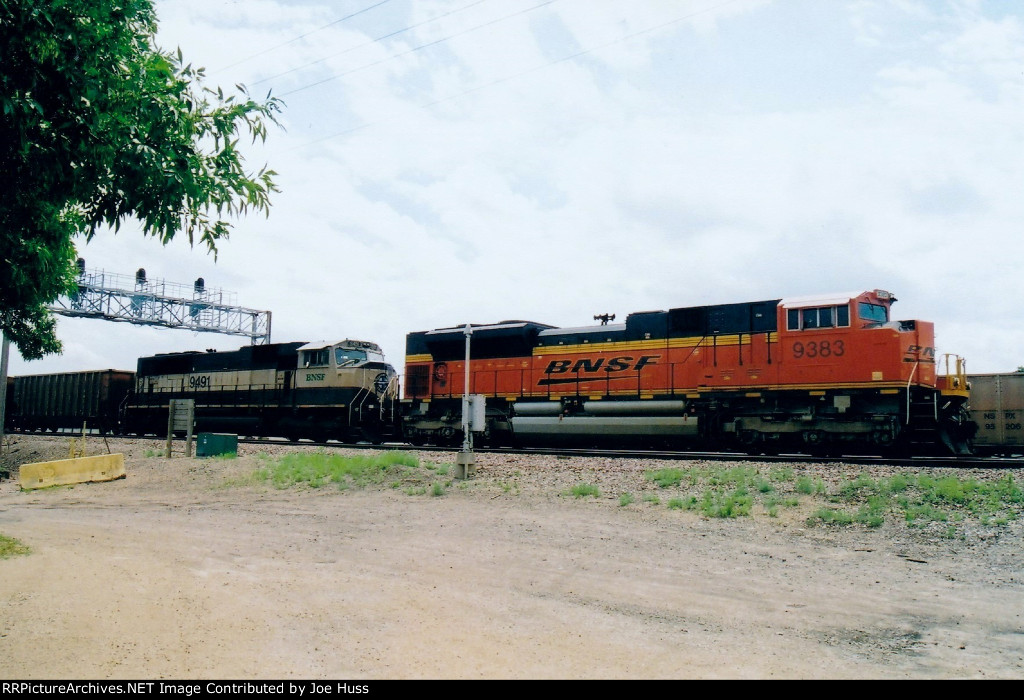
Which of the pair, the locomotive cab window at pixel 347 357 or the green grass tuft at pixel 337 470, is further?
the locomotive cab window at pixel 347 357

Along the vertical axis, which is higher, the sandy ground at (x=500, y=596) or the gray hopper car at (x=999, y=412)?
the gray hopper car at (x=999, y=412)

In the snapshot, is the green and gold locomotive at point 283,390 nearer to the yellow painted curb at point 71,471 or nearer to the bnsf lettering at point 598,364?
the bnsf lettering at point 598,364

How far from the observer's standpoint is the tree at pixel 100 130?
19.7 ft

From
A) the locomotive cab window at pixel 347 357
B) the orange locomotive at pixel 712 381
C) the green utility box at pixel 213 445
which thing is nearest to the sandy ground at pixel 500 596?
the orange locomotive at pixel 712 381

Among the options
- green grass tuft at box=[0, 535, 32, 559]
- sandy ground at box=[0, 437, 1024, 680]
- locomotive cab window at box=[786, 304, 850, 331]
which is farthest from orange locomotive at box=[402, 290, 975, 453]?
green grass tuft at box=[0, 535, 32, 559]

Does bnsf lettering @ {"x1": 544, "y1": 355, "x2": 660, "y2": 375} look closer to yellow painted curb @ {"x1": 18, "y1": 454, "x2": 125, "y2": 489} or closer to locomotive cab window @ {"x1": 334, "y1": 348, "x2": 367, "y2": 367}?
locomotive cab window @ {"x1": 334, "y1": 348, "x2": 367, "y2": 367}

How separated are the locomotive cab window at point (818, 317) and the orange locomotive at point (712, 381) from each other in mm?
24

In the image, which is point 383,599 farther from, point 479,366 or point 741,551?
point 479,366

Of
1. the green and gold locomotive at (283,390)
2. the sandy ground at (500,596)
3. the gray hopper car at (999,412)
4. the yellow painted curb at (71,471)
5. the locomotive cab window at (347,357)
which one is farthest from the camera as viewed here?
the locomotive cab window at (347,357)

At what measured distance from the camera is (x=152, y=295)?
125 ft

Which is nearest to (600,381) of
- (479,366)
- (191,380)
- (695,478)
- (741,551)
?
(479,366)

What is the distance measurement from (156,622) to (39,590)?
1.64 metres

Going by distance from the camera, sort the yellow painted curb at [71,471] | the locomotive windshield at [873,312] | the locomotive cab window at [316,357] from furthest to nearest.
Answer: the locomotive cab window at [316,357], the yellow painted curb at [71,471], the locomotive windshield at [873,312]

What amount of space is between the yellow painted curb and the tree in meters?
11.4
